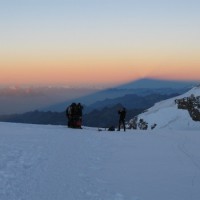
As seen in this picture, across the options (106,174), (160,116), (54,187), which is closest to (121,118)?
(106,174)

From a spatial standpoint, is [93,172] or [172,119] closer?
[93,172]

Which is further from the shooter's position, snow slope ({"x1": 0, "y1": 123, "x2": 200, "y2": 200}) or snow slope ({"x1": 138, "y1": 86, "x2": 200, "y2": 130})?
snow slope ({"x1": 138, "y1": 86, "x2": 200, "y2": 130})

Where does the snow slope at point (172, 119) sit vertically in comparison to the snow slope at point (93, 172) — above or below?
above

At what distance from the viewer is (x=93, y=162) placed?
1359cm

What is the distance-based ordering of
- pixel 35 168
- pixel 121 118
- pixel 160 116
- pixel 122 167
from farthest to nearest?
pixel 160 116, pixel 121 118, pixel 122 167, pixel 35 168

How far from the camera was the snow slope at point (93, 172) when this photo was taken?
9.70 meters

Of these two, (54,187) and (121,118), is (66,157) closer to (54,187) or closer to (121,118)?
(54,187)

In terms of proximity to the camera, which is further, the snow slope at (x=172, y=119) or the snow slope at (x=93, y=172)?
the snow slope at (x=172, y=119)

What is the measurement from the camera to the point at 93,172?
39.4ft

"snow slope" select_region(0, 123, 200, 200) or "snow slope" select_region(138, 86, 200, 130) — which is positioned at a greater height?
"snow slope" select_region(138, 86, 200, 130)

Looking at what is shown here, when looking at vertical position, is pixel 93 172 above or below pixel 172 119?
below

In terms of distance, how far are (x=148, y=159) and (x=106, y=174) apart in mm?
3211

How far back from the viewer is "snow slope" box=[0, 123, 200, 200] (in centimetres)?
970

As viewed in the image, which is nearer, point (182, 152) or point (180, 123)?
point (182, 152)
